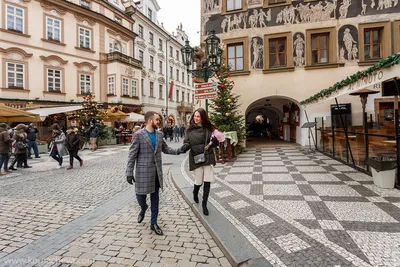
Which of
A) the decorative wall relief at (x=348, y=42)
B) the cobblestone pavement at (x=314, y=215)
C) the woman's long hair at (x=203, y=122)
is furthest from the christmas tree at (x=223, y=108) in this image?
the decorative wall relief at (x=348, y=42)

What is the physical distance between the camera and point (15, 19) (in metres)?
19.8

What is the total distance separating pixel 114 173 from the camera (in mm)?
8438

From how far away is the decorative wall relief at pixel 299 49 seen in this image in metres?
13.5

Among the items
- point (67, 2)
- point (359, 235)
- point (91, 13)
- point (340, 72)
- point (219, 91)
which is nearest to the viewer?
point (359, 235)

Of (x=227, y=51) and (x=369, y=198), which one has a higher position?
(x=227, y=51)

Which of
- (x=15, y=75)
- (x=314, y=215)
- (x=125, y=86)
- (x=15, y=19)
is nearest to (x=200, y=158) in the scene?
(x=314, y=215)

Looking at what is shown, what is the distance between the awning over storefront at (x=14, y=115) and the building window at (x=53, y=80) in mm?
11409

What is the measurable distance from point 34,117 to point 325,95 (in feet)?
44.5

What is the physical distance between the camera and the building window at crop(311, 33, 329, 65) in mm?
13570

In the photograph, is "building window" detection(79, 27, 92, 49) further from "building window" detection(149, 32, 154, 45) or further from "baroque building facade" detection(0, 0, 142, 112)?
"building window" detection(149, 32, 154, 45)

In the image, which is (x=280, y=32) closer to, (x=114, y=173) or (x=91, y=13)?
(x=114, y=173)

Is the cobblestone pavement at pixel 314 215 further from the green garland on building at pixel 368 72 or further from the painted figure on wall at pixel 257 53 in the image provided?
the painted figure on wall at pixel 257 53

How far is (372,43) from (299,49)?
3.86m

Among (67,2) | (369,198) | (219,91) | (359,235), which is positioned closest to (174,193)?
(359,235)
